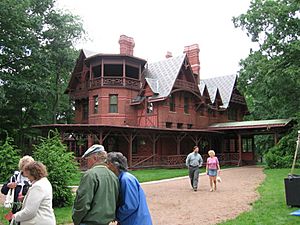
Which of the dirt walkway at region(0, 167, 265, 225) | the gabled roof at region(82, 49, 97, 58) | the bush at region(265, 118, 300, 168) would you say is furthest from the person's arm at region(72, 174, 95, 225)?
the gabled roof at region(82, 49, 97, 58)

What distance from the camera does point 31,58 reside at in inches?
1144

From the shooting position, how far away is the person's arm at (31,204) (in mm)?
3900

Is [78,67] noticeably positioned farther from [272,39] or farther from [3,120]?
[272,39]

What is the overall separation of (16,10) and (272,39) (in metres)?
18.4

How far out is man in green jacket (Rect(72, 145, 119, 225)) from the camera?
11.1 feet

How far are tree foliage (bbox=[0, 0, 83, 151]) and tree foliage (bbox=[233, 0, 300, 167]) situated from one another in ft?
50.9

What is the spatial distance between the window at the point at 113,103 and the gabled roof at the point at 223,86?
10.4 meters

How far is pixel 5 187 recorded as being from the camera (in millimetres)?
6328

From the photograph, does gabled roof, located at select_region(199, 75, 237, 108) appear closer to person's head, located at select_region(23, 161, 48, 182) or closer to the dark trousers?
the dark trousers

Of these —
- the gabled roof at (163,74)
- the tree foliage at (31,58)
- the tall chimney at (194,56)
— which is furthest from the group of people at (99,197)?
the tall chimney at (194,56)

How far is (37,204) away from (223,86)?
36351 millimetres

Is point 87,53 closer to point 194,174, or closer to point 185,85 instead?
point 185,85

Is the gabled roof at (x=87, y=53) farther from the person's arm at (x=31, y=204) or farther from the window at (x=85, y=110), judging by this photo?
the person's arm at (x=31, y=204)

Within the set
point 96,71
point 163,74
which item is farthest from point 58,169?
point 163,74
